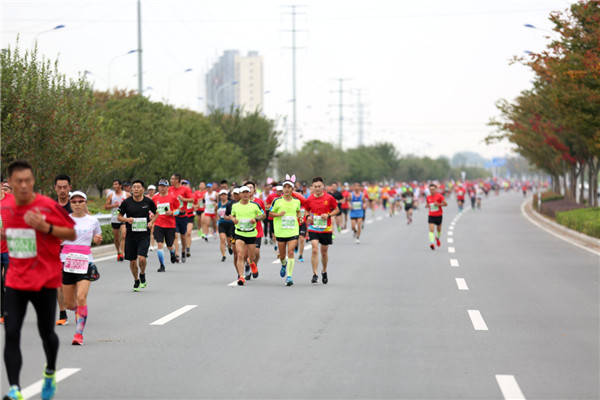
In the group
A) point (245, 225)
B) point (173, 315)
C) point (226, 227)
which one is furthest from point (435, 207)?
point (173, 315)

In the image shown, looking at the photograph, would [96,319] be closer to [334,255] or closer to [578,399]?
[578,399]

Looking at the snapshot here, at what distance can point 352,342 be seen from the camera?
9570 mm

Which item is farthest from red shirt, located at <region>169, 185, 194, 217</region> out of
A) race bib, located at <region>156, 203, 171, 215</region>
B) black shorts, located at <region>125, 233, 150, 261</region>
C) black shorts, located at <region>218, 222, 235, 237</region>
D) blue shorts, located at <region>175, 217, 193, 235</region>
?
black shorts, located at <region>125, 233, 150, 261</region>

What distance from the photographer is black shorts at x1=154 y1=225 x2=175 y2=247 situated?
18038mm

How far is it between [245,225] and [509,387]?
27.0ft

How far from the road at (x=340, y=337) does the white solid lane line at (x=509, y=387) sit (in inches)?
0.7

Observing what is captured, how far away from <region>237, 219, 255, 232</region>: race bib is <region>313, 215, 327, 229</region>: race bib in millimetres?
1167

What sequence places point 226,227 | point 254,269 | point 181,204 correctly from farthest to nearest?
1. point 181,204
2. point 226,227
3. point 254,269

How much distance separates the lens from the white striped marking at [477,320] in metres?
10.6

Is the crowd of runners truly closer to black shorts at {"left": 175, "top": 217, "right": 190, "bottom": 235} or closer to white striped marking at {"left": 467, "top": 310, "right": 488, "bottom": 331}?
black shorts at {"left": 175, "top": 217, "right": 190, "bottom": 235}

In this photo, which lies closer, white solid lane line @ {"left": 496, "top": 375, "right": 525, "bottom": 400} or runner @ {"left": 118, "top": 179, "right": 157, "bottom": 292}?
white solid lane line @ {"left": 496, "top": 375, "right": 525, "bottom": 400}

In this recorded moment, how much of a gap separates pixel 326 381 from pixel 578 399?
78.4 inches

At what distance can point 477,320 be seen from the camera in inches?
445

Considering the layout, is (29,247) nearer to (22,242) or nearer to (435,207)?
(22,242)
